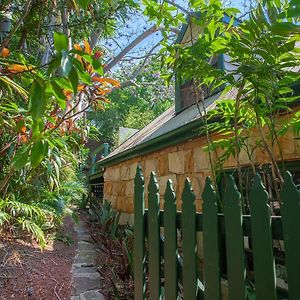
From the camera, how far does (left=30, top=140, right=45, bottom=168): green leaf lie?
5.63 feet

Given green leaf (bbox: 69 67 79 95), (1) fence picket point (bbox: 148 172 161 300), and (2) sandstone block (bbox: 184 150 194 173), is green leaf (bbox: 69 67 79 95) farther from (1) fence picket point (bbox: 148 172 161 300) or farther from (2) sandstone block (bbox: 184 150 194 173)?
(2) sandstone block (bbox: 184 150 194 173)

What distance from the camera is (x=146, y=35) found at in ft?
38.1

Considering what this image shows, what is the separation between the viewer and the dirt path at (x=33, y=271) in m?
A: 3.12

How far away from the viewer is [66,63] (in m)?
1.02

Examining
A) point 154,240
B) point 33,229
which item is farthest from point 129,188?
point 154,240

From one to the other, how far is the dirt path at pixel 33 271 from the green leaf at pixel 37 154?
2.02 meters

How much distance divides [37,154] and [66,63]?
88 centimetres

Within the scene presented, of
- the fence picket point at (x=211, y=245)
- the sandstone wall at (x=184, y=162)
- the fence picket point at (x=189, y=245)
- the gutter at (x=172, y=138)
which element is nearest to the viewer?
the fence picket point at (x=211, y=245)

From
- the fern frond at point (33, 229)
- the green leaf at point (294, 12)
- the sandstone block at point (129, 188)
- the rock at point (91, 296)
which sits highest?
the green leaf at point (294, 12)

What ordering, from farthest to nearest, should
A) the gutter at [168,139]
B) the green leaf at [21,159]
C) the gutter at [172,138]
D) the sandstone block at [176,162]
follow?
1. the sandstone block at [176,162]
2. the gutter at [168,139]
3. the gutter at [172,138]
4. the green leaf at [21,159]

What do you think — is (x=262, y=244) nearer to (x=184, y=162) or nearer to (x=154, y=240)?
(x=154, y=240)

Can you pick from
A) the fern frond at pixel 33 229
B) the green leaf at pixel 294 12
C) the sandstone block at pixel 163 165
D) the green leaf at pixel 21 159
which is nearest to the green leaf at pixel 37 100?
the green leaf at pixel 21 159

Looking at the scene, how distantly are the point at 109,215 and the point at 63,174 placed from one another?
5.67 ft

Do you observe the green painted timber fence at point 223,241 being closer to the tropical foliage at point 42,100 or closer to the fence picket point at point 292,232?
the fence picket point at point 292,232
